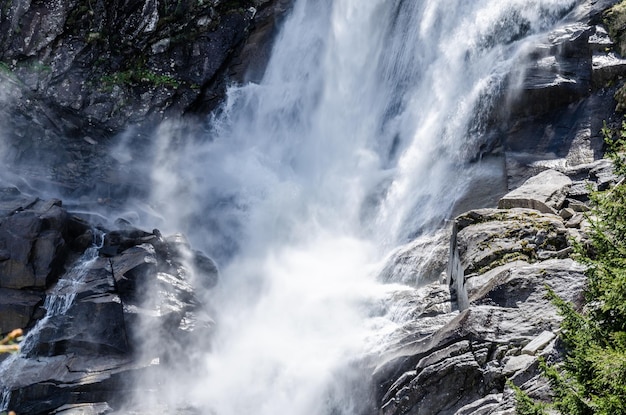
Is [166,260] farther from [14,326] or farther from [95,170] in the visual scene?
[95,170]

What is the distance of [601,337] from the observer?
277 inches

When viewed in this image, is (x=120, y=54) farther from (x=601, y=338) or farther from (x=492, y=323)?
(x=601, y=338)

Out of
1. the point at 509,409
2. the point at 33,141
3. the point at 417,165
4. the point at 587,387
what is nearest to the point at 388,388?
the point at 509,409

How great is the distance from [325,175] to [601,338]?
51.6ft

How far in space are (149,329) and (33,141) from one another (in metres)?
10.9

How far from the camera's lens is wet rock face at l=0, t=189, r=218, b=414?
48.3ft

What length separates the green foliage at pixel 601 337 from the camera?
623cm

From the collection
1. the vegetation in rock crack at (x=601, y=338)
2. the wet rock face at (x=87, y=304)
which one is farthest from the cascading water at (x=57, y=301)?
the vegetation in rock crack at (x=601, y=338)

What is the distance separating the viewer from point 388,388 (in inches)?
438

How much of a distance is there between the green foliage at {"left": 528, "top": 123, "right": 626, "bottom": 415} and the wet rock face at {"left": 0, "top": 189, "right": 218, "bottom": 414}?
419 inches

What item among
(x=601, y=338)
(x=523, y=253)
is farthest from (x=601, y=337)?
(x=523, y=253)

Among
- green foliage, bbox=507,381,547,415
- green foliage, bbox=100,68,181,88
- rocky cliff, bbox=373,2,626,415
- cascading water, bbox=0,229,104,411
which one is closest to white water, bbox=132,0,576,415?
rocky cliff, bbox=373,2,626,415

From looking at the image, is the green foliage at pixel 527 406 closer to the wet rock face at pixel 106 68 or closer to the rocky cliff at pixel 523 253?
the rocky cliff at pixel 523 253

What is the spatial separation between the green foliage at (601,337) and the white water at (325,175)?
583 centimetres
